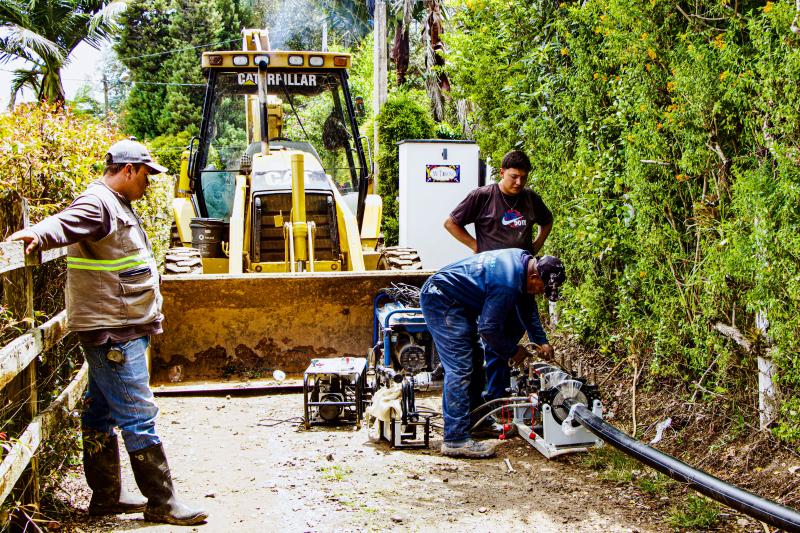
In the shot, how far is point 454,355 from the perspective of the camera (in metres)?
5.77

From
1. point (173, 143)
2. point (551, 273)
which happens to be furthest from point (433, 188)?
point (173, 143)

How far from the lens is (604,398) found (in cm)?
657

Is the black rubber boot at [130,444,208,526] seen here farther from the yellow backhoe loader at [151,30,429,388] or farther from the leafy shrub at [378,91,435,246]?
the leafy shrub at [378,91,435,246]

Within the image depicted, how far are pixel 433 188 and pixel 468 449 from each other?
8714mm

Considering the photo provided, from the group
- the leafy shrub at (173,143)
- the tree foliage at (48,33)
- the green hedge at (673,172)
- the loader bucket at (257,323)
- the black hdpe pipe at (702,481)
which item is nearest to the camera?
the black hdpe pipe at (702,481)

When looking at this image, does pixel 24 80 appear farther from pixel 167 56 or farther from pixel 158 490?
pixel 158 490

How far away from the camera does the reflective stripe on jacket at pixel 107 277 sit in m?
4.16

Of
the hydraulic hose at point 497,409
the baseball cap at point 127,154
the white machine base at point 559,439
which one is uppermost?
the baseball cap at point 127,154

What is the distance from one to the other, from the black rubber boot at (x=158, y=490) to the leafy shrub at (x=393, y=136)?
13.2 m

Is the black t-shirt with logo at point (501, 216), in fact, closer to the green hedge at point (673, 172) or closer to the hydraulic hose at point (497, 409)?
the green hedge at point (673, 172)

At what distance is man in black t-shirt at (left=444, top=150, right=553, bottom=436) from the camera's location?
252 inches

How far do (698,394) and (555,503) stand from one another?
4.43ft

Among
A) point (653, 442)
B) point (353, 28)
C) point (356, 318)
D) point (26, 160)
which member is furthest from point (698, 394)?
point (353, 28)

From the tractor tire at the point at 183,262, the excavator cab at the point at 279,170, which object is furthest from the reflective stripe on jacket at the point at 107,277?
the tractor tire at the point at 183,262
